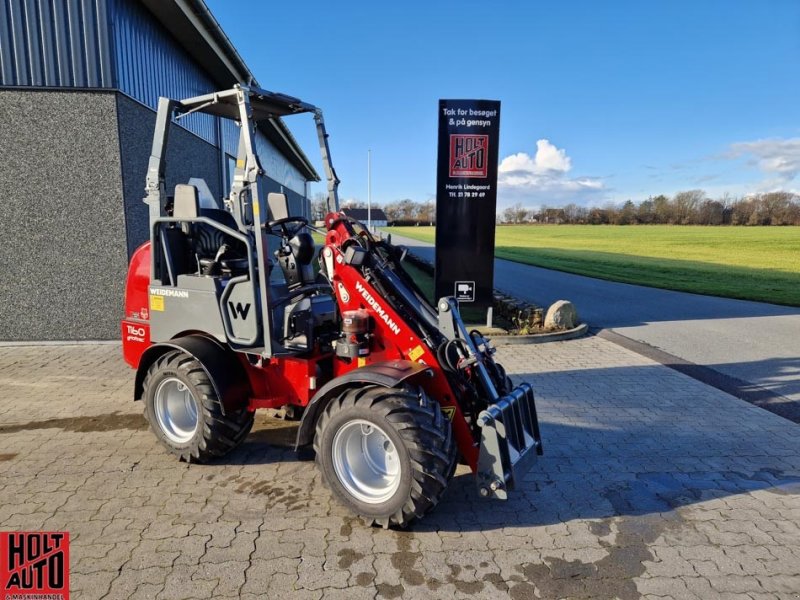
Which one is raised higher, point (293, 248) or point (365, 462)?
point (293, 248)

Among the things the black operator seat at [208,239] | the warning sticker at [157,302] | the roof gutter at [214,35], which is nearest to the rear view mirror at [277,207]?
the black operator seat at [208,239]

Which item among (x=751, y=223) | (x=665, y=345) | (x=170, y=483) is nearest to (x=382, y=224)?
(x=751, y=223)

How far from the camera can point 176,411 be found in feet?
14.5

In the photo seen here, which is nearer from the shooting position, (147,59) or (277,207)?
(277,207)

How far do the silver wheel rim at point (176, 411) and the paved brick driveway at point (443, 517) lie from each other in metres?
0.25

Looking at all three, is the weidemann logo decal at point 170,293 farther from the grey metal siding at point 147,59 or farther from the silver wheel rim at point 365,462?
the grey metal siding at point 147,59

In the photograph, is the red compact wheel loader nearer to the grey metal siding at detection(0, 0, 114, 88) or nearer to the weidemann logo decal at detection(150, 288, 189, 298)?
the weidemann logo decal at detection(150, 288, 189, 298)

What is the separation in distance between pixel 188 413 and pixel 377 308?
200cm

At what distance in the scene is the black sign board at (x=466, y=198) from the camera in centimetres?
916

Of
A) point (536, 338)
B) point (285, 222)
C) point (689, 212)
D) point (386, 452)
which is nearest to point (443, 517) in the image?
point (386, 452)

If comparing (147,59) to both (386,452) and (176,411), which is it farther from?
(386,452)

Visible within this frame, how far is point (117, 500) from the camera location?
3734 mm

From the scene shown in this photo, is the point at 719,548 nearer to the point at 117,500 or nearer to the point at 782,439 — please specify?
the point at 782,439

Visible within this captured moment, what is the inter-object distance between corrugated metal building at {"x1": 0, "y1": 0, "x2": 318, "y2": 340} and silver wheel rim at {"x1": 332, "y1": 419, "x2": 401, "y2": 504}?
627cm
